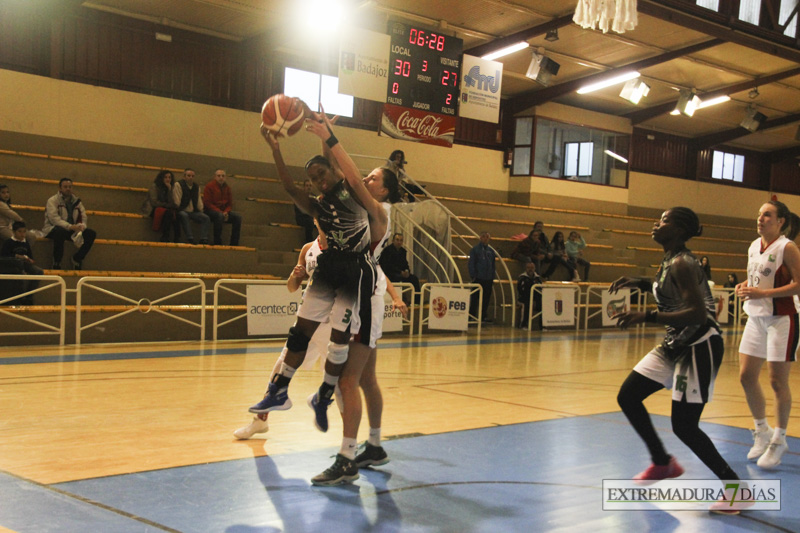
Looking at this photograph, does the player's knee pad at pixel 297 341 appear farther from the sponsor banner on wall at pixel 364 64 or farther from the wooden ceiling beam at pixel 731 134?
the wooden ceiling beam at pixel 731 134

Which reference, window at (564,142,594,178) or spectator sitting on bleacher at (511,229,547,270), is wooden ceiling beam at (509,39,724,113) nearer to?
window at (564,142,594,178)

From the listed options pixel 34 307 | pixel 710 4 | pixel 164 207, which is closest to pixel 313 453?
pixel 34 307

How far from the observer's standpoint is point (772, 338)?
5.04 m

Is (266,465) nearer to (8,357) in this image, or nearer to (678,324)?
(678,324)

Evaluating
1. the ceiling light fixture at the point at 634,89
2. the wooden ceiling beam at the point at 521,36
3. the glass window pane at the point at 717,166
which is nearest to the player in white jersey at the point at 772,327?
the wooden ceiling beam at the point at 521,36

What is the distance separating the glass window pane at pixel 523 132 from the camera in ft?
71.7

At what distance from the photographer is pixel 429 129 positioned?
45.3ft

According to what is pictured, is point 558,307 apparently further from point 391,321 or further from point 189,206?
point 189,206

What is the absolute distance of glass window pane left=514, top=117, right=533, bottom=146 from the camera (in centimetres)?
2184

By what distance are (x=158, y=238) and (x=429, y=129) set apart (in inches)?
202

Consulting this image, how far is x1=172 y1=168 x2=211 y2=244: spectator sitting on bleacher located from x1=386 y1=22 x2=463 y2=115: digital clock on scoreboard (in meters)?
3.76

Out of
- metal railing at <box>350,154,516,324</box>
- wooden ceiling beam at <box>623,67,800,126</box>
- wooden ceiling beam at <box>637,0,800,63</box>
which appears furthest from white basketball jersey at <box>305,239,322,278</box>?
wooden ceiling beam at <box>623,67,800,126</box>

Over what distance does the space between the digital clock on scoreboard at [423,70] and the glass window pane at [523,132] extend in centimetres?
841

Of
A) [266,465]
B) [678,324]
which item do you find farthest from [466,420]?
[678,324]
